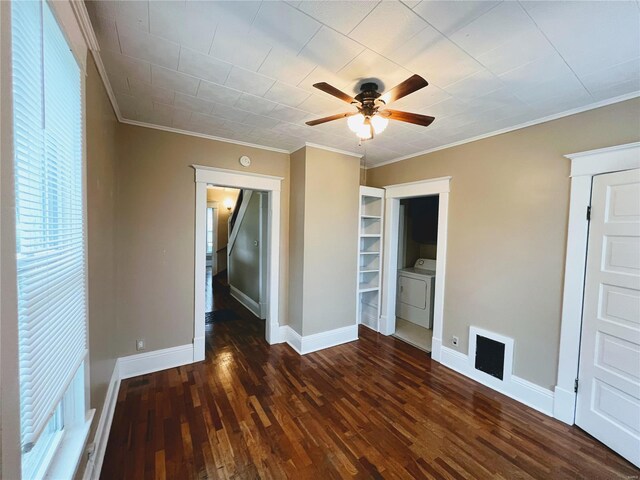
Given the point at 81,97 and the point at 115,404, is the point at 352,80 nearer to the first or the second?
the point at 81,97

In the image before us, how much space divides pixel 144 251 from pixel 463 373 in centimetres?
369

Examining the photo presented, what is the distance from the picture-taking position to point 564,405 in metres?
2.19

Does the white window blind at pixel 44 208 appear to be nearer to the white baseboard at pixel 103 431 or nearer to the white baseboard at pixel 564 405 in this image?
the white baseboard at pixel 103 431

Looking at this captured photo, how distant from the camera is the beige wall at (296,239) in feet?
10.7

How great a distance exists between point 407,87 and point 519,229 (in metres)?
1.91

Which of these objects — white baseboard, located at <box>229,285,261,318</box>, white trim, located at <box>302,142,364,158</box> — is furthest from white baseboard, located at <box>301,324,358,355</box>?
white trim, located at <box>302,142,364,158</box>

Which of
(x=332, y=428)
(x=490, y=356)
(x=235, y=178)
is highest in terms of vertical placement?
(x=235, y=178)

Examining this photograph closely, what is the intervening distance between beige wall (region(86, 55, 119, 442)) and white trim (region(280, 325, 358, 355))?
1877 millimetres

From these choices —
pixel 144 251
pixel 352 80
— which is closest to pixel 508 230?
pixel 352 80

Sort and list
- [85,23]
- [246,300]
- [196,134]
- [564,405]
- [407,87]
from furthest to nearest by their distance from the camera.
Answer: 1. [246,300]
2. [196,134]
3. [564,405]
4. [407,87]
5. [85,23]

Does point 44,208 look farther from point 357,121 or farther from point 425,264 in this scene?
point 425,264

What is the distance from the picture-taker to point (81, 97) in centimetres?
135

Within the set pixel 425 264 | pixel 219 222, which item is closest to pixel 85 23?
pixel 425 264

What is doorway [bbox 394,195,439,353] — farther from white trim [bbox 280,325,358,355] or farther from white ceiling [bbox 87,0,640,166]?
white ceiling [bbox 87,0,640,166]
